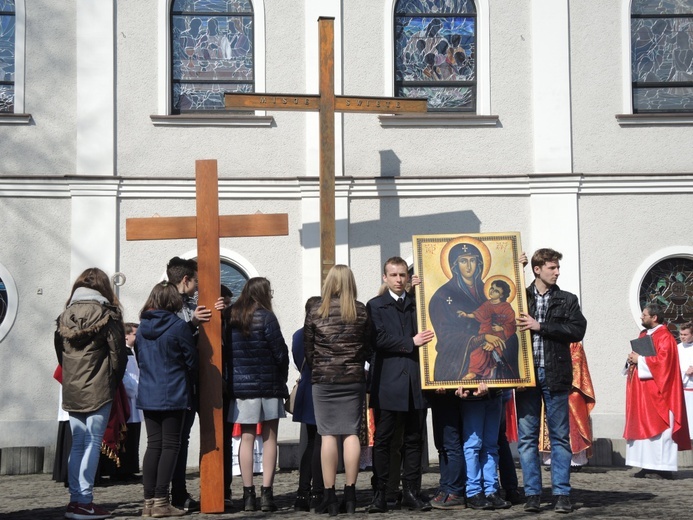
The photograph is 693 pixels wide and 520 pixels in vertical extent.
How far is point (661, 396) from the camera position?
1345 centimetres

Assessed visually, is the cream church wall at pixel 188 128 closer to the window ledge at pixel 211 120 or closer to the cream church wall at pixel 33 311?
the window ledge at pixel 211 120

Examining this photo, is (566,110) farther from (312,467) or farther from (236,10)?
(312,467)

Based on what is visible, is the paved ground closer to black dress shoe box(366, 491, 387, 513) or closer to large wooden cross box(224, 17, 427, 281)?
black dress shoe box(366, 491, 387, 513)

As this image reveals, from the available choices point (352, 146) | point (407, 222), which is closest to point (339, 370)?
point (407, 222)

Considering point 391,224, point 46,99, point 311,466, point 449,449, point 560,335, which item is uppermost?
point 46,99

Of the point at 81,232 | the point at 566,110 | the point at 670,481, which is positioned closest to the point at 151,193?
the point at 81,232

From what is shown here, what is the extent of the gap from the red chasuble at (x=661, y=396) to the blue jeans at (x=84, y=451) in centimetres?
630

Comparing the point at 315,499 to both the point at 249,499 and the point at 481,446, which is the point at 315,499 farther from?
the point at 481,446

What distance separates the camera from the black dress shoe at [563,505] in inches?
380

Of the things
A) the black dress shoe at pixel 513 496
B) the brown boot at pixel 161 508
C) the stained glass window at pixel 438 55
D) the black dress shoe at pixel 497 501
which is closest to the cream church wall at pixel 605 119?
the stained glass window at pixel 438 55

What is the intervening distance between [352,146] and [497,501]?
6.85m

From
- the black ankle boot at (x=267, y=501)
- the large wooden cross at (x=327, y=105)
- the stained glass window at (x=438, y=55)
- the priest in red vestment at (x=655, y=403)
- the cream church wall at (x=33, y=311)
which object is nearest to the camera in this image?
the black ankle boot at (x=267, y=501)

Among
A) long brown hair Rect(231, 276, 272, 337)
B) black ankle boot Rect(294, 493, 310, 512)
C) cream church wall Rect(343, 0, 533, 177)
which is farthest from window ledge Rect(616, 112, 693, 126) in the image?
black ankle boot Rect(294, 493, 310, 512)

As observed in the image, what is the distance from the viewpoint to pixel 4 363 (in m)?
15.3
